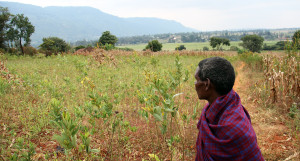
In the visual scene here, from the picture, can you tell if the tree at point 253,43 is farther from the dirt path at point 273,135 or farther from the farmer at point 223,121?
the farmer at point 223,121

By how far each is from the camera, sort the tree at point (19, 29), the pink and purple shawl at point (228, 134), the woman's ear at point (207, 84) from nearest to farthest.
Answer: the pink and purple shawl at point (228, 134) < the woman's ear at point (207, 84) < the tree at point (19, 29)

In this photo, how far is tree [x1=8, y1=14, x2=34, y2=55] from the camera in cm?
3278

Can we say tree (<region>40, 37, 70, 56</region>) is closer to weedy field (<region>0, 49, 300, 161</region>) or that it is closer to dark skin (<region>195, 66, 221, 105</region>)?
weedy field (<region>0, 49, 300, 161</region>)

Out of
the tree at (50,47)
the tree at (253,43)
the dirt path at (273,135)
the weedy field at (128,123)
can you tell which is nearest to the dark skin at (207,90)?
the weedy field at (128,123)

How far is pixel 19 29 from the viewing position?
35031 mm

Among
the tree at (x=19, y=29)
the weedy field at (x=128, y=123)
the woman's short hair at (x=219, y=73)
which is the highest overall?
the tree at (x=19, y=29)

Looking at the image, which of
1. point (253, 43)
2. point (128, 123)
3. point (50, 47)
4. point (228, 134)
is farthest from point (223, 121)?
point (253, 43)

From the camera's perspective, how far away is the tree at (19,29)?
3278 centimetres

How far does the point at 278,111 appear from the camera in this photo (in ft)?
14.6

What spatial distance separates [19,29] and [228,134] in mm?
42893

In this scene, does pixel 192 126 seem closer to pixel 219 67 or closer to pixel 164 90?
pixel 164 90

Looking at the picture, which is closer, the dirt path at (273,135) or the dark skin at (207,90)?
the dark skin at (207,90)

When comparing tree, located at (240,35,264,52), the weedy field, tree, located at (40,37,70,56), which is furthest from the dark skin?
tree, located at (240,35,264,52)

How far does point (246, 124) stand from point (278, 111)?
3.89 m
